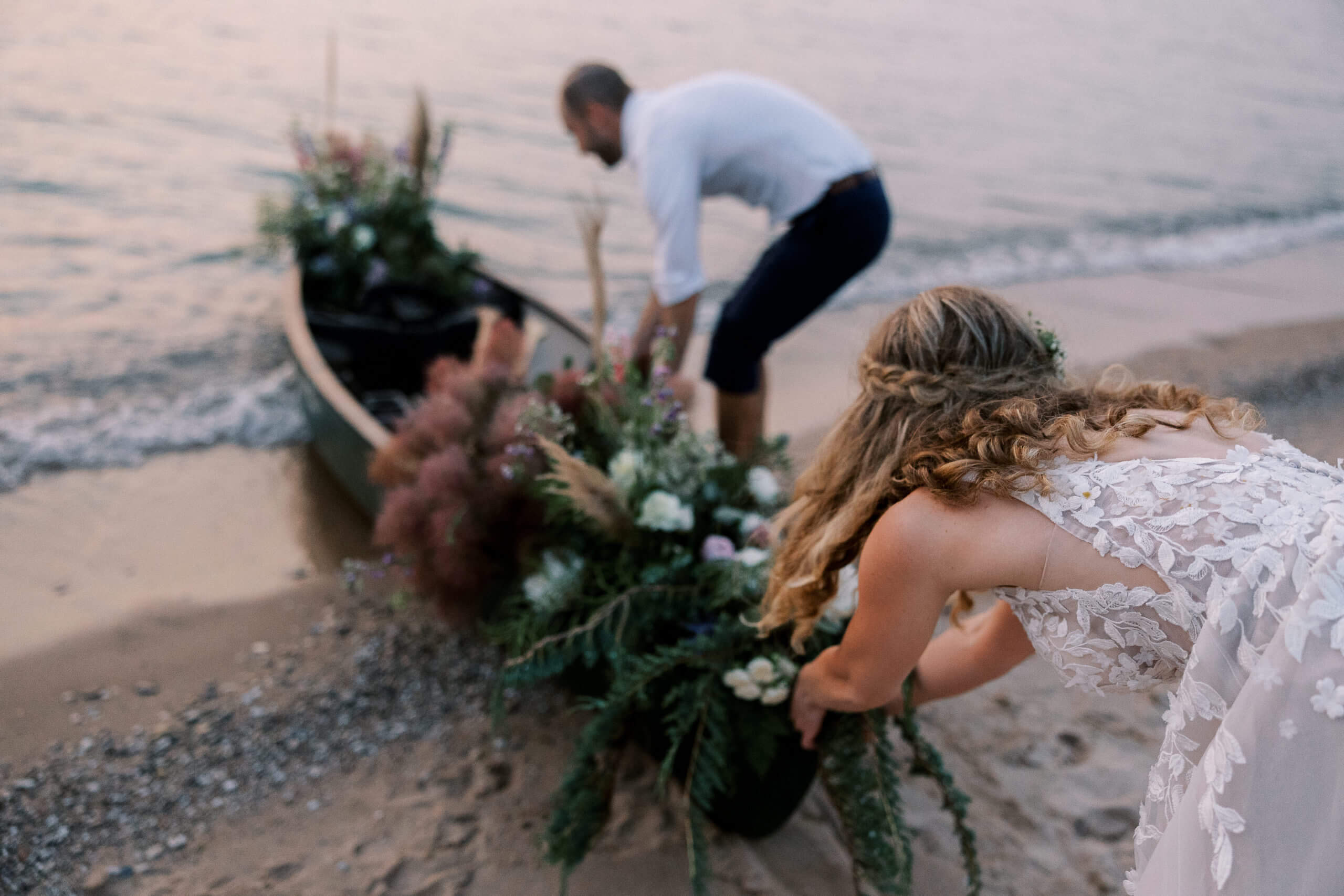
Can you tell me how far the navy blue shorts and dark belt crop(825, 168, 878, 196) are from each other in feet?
0.04

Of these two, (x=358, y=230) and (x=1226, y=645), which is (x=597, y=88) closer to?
(x=358, y=230)

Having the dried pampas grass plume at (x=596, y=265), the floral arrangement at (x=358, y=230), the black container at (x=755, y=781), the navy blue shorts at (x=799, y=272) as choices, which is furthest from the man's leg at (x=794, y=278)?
the floral arrangement at (x=358, y=230)

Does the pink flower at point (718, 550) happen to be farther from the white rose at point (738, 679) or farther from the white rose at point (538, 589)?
the white rose at point (538, 589)

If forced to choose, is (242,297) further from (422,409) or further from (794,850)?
(794,850)

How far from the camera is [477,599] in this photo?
111 inches

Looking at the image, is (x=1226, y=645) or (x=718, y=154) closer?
(x=1226, y=645)

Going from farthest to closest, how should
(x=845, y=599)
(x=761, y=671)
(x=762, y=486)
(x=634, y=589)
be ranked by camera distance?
(x=762, y=486), (x=634, y=589), (x=845, y=599), (x=761, y=671)

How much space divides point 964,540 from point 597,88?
244cm

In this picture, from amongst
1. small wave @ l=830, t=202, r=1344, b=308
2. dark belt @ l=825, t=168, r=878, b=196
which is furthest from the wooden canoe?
small wave @ l=830, t=202, r=1344, b=308

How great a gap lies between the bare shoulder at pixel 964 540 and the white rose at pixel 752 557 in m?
0.76

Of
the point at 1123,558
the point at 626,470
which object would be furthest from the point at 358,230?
the point at 1123,558

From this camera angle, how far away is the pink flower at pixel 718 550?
2.39 m

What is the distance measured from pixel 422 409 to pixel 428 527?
451mm

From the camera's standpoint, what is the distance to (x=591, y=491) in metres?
2.27
